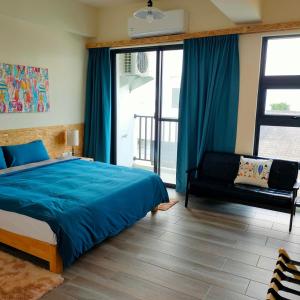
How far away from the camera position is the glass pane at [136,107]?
17.2ft

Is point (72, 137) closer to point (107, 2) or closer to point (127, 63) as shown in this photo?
point (127, 63)

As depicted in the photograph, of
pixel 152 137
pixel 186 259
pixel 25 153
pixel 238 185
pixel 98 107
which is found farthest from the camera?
pixel 152 137

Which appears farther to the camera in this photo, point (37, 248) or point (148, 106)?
point (148, 106)

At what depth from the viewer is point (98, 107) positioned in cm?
521

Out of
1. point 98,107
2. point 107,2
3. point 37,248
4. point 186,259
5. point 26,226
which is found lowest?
point 186,259

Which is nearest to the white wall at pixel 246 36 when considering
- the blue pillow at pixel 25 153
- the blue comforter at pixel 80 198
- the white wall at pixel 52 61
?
the blue comforter at pixel 80 198

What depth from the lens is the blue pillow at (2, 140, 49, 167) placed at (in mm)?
3881

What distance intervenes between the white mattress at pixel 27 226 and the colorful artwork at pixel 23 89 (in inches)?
74.3

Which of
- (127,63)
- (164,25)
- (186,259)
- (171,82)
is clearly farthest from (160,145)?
(186,259)

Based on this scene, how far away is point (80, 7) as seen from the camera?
4.76m

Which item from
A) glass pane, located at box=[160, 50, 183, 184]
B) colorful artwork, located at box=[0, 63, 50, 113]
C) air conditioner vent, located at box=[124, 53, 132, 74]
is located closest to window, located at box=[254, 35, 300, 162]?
glass pane, located at box=[160, 50, 183, 184]

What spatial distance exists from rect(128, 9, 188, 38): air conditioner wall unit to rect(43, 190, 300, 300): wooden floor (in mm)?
2648

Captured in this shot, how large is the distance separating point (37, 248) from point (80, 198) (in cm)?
55

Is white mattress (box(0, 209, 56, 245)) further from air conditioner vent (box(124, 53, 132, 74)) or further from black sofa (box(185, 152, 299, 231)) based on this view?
air conditioner vent (box(124, 53, 132, 74))
